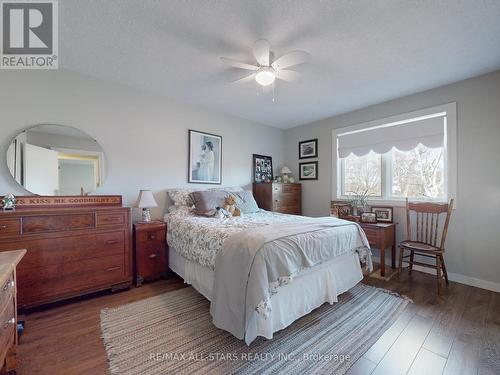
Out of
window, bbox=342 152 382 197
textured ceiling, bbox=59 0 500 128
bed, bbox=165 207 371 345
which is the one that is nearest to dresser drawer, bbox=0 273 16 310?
bed, bbox=165 207 371 345

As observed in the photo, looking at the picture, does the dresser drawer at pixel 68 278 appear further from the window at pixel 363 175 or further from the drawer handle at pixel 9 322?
the window at pixel 363 175

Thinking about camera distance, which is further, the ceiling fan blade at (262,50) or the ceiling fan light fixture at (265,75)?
the ceiling fan light fixture at (265,75)

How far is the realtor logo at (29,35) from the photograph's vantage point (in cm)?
169

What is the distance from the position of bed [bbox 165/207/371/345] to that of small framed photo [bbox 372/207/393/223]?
108cm

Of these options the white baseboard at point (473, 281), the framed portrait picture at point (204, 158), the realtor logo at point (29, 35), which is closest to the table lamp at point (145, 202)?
the framed portrait picture at point (204, 158)

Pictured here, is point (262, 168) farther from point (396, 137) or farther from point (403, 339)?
point (403, 339)

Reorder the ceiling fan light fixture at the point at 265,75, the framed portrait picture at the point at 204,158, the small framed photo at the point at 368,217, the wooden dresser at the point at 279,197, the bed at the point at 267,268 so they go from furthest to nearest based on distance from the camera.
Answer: the wooden dresser at the point at 279,197, the framed portrait picture at the point at 204,158, the small framed photo at the point at 368,217, the ceiling fan light fixture at the point at 265,75, the bed at the point at 267,268

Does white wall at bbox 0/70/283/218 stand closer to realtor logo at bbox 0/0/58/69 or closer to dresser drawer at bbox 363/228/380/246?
realtor logo at bbox 0/0/58/69

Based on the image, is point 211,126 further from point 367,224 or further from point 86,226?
point 367,224

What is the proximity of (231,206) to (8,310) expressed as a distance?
2192 mm

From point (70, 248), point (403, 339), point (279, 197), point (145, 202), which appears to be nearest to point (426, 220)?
point (403, 339)

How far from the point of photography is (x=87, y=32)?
74.0 inches

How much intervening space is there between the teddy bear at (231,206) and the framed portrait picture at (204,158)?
29.8 inches

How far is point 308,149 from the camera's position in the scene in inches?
174
